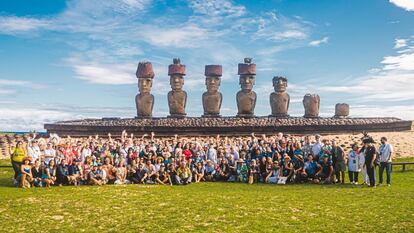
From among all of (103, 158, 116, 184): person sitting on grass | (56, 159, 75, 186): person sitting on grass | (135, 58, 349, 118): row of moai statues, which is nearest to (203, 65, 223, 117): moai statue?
(135, 58, 349, 118): row of moai statues

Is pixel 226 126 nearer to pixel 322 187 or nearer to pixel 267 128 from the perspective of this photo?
pixel 267 128

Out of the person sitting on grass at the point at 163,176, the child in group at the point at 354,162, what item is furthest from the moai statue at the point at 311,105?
the person sitting on grass at the point at 163,176

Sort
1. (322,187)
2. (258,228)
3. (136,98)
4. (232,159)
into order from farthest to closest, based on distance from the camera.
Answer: (136,98) < (232,159) < (322,187) < (258,228)

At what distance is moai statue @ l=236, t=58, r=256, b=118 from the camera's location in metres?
42.6

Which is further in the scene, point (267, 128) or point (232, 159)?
point (267, 128)

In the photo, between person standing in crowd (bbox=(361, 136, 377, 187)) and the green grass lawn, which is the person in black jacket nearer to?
the green grass lawn

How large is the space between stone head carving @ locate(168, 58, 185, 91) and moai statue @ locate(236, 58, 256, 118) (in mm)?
→ 5625

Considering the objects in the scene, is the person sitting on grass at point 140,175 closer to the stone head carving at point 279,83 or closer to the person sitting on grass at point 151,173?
the person sitting on grass at point 151,173

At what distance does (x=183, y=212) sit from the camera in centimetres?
1339

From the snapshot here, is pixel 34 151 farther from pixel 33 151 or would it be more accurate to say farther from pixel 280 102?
pixel 280 102

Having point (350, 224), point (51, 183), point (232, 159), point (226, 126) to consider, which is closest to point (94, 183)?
point (51, 183)

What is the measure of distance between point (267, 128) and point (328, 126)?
17.9ft

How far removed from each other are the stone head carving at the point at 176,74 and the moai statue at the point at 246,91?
5.63m

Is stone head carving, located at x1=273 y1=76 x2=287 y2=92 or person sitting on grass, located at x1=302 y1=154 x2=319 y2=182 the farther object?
stone head carving, located at x1=273 y1=76 x2=287 y2=92
